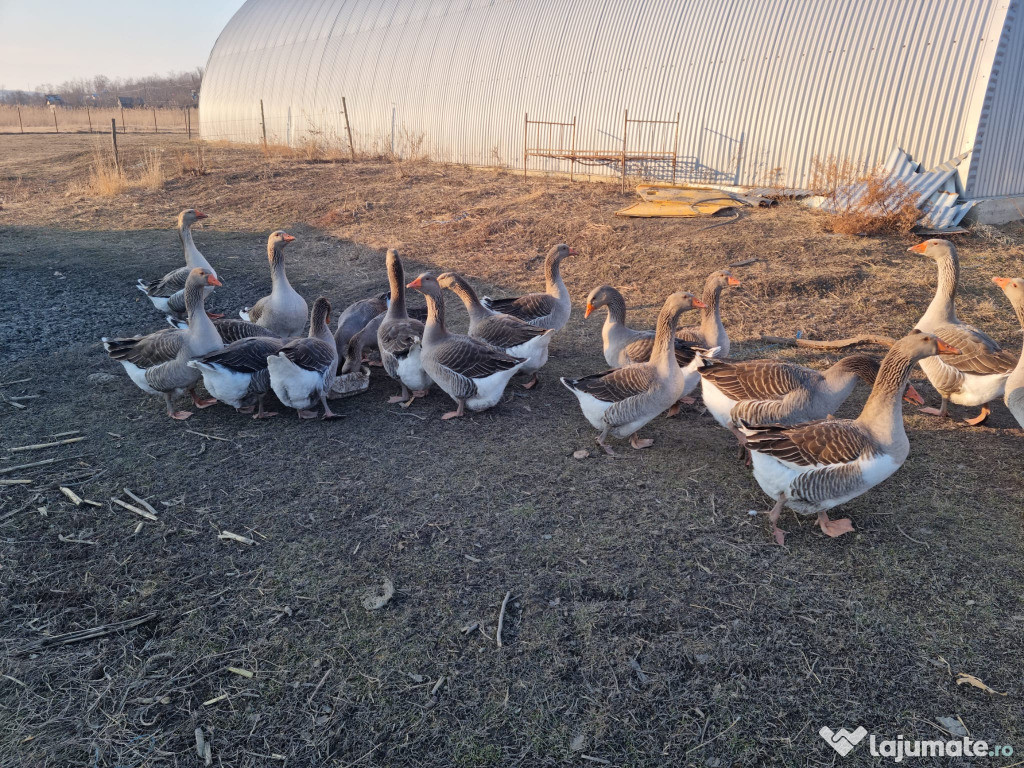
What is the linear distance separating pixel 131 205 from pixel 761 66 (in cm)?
1594

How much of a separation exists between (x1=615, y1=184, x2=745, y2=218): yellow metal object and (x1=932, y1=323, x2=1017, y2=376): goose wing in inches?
307

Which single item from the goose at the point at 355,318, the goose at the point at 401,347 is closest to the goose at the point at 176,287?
the goose at the point at 355,318

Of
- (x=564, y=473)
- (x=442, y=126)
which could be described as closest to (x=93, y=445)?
(x=564, y=473)

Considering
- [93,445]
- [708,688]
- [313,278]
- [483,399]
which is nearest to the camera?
[708,688]

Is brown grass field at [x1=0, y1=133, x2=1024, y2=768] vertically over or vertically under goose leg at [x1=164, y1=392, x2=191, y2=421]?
under

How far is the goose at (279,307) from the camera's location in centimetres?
723

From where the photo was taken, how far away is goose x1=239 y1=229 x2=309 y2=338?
23.7 feet

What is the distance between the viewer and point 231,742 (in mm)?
2805

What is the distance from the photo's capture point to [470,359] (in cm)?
571

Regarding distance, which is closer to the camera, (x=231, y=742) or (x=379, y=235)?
(x=231, y=742)

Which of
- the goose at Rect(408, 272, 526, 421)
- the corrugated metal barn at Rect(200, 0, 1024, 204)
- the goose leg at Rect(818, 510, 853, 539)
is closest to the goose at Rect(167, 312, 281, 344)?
the goose at Rect(408, 272, 526, 421)

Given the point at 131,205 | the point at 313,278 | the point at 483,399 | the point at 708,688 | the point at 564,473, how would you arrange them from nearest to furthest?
the point at 708,688
the point at 564,473
the point at 483,399
the point at 313,278
the point at 131,205

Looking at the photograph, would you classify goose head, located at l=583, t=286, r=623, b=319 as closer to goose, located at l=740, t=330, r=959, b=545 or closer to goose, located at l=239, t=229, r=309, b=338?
goose, located at l=740, t=330, r=959, b=545

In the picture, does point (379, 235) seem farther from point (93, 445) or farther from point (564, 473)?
point (564, 473)
